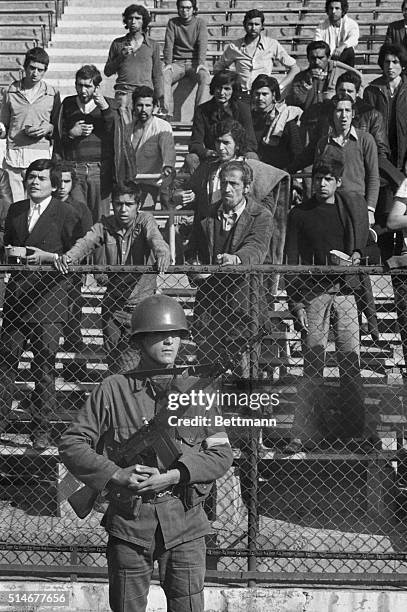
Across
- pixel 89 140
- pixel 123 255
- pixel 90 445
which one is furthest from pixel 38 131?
pixel 90 445

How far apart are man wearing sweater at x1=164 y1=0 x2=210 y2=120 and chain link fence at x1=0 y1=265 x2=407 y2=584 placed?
5.95 m

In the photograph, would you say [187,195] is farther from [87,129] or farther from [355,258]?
[355,258]

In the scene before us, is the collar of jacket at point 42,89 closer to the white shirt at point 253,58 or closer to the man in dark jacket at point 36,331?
the white shirt at point 253,58

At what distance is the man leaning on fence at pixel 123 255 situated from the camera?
28.7 feet

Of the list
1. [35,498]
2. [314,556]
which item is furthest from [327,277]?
[35,498]

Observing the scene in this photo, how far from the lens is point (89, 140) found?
1197cm

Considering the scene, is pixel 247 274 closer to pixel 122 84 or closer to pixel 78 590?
pixel 78 590

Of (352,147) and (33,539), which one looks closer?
(33,539)

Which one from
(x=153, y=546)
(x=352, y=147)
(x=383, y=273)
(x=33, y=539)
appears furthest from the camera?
(x=352, y=147)

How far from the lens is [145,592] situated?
657cm

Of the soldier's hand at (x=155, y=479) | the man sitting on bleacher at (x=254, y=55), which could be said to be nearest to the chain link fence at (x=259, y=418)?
the soldier's hand at (x=155, y=479)

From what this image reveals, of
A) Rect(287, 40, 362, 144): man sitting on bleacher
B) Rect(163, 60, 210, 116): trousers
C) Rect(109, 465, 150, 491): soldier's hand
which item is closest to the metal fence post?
Rect(109, 465, 150, 491): soldier's hand

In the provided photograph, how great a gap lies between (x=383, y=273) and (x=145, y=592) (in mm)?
2700

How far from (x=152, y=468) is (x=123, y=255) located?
3111mm
